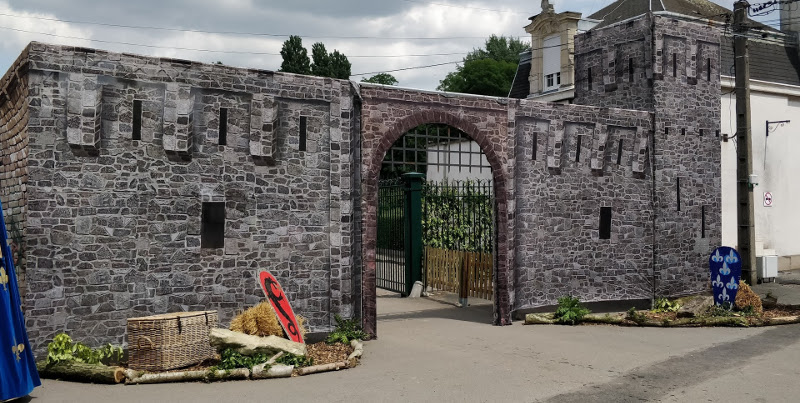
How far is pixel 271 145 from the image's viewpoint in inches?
410

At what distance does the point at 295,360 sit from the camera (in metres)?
8.98

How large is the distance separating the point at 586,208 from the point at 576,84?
3626 millimetres

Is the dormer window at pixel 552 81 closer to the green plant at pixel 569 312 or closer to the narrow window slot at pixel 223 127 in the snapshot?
the green plant at pixel 569 312

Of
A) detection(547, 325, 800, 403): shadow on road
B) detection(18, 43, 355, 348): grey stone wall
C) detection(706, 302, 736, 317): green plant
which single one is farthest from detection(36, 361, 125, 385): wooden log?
detection(706, 302, 736, 317): green plant

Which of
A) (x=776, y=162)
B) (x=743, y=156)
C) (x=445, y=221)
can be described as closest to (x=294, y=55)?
(x=445, y=221)

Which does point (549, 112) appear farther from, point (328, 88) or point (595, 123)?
point (328, 88)

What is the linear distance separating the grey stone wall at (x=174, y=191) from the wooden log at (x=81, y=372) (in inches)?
18.6

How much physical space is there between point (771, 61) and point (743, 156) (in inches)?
295

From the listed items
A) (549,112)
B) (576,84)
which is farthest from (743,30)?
(549,112)

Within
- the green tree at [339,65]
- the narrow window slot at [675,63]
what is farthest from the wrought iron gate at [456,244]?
the green tree at [339,65]

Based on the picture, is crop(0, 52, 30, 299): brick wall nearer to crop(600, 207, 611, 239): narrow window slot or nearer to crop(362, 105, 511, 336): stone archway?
crop(362, 105, 511, 336): stone archway

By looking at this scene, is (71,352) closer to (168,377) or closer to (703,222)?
(168,377)

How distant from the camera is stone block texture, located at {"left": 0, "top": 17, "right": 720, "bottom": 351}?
29.6 ft

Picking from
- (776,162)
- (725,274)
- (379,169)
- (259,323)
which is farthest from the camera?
(776,162)
